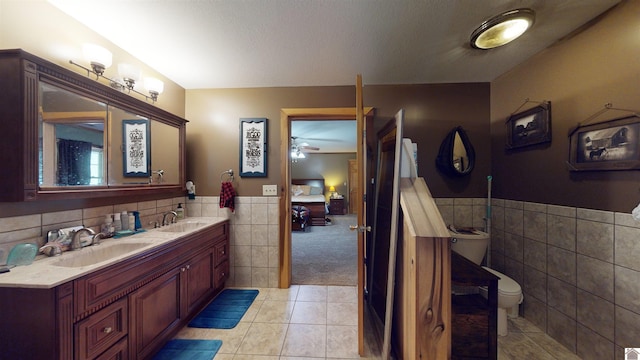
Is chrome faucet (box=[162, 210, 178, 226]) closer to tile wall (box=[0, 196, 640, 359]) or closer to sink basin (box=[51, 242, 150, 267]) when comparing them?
tile wall (box=[0, 196, 640, 359])

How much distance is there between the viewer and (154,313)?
1468 millimetres

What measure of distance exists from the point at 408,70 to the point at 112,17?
2.43 meters

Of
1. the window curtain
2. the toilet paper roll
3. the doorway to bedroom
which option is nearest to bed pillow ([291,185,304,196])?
the doorway to bedroom

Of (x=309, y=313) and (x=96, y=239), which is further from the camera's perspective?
(x=309, y=313)

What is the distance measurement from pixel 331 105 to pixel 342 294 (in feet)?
7.13

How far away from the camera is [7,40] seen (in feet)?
3.82

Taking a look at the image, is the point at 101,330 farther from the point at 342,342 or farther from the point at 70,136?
the point at 342,342

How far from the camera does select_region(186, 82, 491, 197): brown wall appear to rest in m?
2.35

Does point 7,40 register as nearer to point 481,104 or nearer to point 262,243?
point 262,243

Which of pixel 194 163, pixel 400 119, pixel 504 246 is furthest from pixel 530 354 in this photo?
pixel 194 163

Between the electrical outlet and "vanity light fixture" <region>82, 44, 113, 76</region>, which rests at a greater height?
"vanity light fixture" <region>82, 44, 113, 76</region>

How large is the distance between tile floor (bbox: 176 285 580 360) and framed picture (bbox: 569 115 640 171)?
138 centimetres

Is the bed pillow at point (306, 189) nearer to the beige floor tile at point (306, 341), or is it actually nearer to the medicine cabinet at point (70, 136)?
the medicine cabinet at point (70, 136)

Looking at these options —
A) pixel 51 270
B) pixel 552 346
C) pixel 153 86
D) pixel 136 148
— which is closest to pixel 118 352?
pixel 51 270
